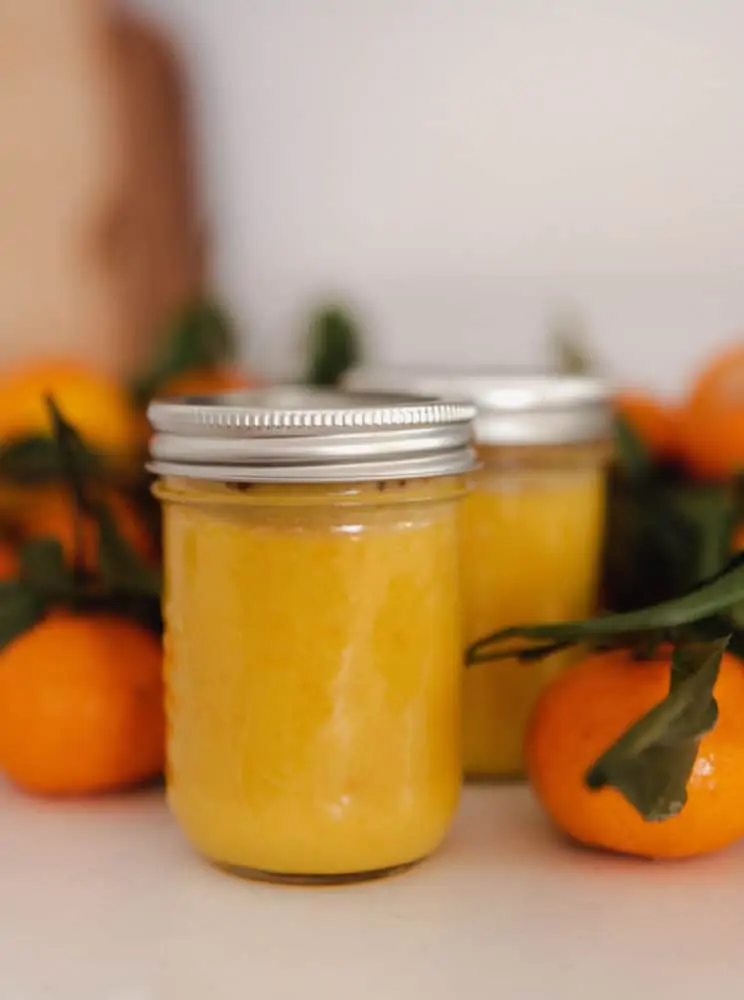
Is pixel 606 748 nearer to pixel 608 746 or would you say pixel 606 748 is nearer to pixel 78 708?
pixel 608 746

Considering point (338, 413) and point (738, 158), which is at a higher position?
point (738, 158)

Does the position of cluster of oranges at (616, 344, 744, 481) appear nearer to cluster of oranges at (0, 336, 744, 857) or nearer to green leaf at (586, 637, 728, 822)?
cluster of oranges at (0, 336, 744, 857)

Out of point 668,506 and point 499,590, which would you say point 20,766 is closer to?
point 499,590

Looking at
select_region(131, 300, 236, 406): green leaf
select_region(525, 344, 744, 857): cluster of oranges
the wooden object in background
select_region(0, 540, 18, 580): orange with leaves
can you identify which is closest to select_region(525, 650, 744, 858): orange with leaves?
select_region(525, 344, 744, 857): cluster of oranges

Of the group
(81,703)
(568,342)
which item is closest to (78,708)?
(81,703)

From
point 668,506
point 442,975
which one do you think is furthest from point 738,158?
point 442,975

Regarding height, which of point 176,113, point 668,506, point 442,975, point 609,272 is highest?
point 176,113
